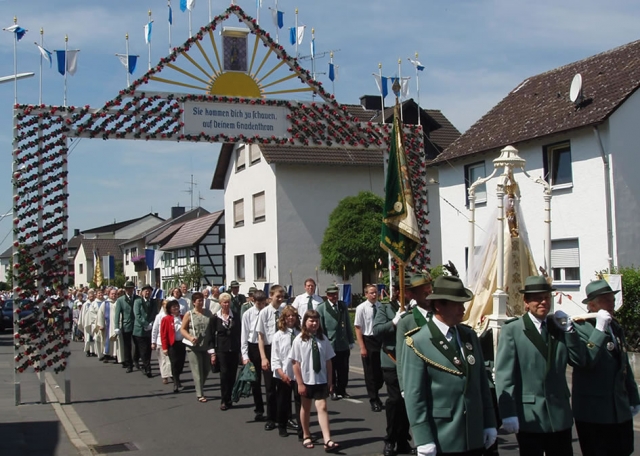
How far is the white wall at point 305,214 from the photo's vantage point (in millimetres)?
34344

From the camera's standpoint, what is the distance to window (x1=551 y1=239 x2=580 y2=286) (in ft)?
68.9

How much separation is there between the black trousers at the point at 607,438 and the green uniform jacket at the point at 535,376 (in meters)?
0.49

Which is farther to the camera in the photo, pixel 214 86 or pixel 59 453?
pixel 214 86

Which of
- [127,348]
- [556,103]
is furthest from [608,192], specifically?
[127,348]

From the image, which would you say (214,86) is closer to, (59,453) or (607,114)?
(59,453)

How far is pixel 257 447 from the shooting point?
28.1ft

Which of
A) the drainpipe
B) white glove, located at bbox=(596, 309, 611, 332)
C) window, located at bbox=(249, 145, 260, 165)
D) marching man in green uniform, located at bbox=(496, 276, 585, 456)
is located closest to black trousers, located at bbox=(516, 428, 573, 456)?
marching man in green uniform, located at bbox=(496, 276, 585, 456)

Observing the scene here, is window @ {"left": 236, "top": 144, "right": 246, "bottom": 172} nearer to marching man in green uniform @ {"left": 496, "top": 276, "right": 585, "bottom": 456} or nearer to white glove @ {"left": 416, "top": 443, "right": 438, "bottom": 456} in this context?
marching man in green uniform @ {"left": 496, "top": 276, "right": 585, "bottom": 456}

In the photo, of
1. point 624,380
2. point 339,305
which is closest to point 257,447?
point 339,305

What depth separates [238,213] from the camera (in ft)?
127

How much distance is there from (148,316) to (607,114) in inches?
498

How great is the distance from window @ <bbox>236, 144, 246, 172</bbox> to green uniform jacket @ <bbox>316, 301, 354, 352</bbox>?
87.5 feet

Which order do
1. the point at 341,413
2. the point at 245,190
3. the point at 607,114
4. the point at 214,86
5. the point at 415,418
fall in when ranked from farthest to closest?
the point at 245,190 → the point at 607,114 → the point at 214,86 → the point at 341,413 → the point at 415,418

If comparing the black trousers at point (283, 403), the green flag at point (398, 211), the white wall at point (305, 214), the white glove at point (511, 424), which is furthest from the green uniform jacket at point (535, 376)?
the white wall at point (305, 214)
